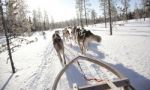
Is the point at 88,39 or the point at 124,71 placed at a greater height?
the point at 88,39

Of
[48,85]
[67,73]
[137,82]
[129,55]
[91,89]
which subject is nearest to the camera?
[91,89]

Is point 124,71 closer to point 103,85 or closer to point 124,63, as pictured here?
point 124,63

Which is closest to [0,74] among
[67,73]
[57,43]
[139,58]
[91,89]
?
[57,43]

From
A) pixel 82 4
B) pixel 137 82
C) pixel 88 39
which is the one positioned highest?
pixel 82 4

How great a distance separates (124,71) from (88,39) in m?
5.40

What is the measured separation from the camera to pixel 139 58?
10156 mm

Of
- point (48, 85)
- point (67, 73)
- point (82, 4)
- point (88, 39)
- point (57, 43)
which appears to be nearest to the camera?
point (48, 85)

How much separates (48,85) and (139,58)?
5007 mm

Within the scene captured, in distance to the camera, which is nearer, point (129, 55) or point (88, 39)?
point (129, 55)

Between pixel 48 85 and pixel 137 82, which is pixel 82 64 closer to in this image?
pixel 48 85

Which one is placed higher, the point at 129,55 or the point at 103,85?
the point at 103,85

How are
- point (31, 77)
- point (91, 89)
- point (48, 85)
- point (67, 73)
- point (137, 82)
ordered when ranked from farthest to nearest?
point (31, 77), point (67, 73), point (48, 85), point (137, 82), point (91, 89)

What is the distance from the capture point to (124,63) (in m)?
9.70

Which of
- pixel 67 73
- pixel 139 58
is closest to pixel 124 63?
pixel 139 58
